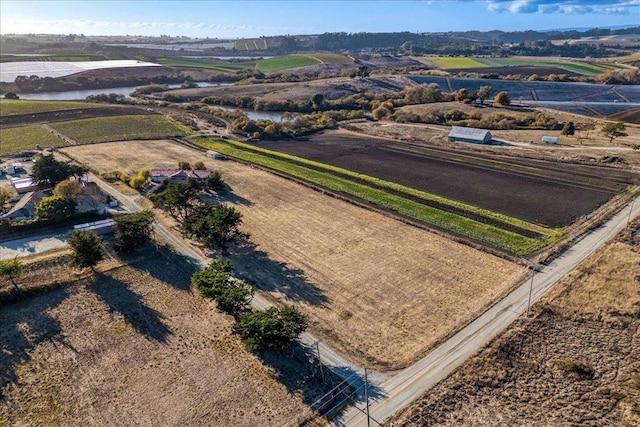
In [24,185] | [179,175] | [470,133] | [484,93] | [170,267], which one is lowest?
[170,267]

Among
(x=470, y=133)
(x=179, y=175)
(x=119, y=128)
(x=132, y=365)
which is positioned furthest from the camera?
(x=119, y=128)

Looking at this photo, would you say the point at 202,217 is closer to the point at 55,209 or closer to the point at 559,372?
the point at 55,209

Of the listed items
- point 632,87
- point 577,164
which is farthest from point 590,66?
point 577,164

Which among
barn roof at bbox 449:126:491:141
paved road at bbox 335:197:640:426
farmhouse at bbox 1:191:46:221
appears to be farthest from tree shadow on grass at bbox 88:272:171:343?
barn roof at bbox 449:126:491:141

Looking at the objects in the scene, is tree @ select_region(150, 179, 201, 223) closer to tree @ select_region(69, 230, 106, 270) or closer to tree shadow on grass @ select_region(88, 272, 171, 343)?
tree @ select_region(69, 230, 106, 270)

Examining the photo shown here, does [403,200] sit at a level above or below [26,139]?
below

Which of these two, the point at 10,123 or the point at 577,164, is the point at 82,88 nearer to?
the point at 10,123

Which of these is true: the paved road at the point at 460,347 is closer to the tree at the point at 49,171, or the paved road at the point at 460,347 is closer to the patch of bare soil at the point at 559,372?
the patch of bare soil at the point at 559,372

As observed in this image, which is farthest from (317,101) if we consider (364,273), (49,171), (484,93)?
(364,273)
